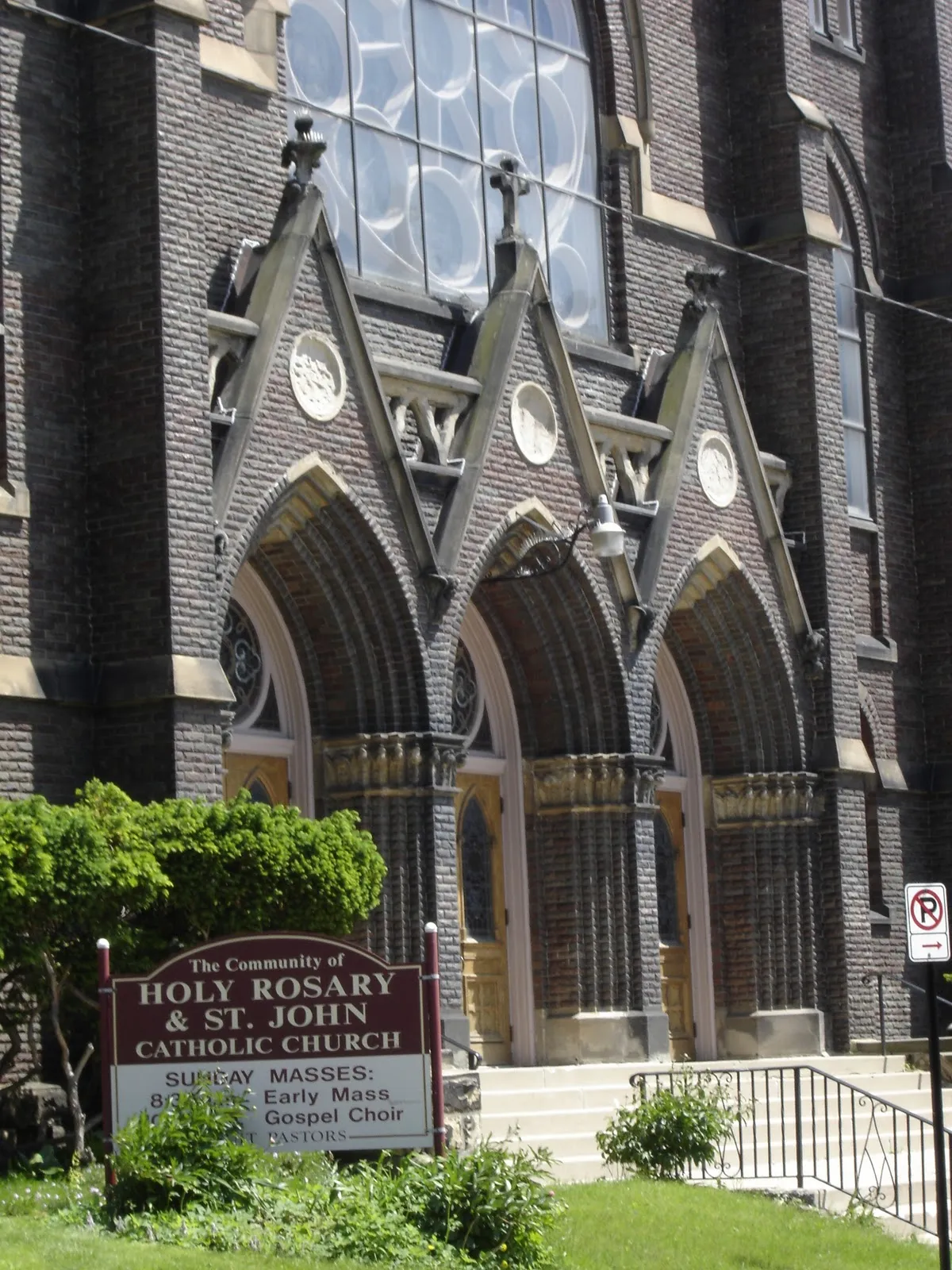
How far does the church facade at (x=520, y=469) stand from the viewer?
17719 millimetres

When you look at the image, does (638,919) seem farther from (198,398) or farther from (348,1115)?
(348,1115)

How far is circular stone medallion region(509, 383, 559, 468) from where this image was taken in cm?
2119

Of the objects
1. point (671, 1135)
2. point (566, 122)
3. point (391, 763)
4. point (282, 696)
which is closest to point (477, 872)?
point (391, 763)

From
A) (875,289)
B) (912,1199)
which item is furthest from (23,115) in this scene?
(875,289)

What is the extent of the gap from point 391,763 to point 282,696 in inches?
43.4

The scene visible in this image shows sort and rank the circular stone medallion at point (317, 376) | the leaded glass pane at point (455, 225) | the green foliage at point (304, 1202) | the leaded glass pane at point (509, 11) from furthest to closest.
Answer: the leaded glass pane at point (509, 11)
the leaded glass pane at point (455, 225)
the circular stone medallion at point (317, 376)
the green foliage at point (304, 1202)

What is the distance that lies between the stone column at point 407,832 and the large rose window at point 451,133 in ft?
14.5

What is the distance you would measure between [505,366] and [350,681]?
319 centimetres

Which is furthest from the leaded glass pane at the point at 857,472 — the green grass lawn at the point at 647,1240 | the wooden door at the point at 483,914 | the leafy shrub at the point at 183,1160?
the leafy shrub at the point at 183,1160

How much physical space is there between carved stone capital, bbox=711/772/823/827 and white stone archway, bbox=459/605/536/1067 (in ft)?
9.47

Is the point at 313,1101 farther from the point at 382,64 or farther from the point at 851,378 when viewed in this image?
the point at 851,378

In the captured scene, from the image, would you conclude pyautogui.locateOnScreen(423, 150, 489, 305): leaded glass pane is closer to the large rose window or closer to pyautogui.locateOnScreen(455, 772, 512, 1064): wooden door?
the large rose window

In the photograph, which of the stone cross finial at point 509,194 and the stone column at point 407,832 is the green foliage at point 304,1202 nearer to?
the stone column at point 407,832

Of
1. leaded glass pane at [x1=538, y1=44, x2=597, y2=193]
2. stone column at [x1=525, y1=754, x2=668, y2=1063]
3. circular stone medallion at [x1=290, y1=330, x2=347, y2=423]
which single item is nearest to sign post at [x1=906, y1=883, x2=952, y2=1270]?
circular stone medallion at [x1=290, y1=330, x2=347, y2=423]
